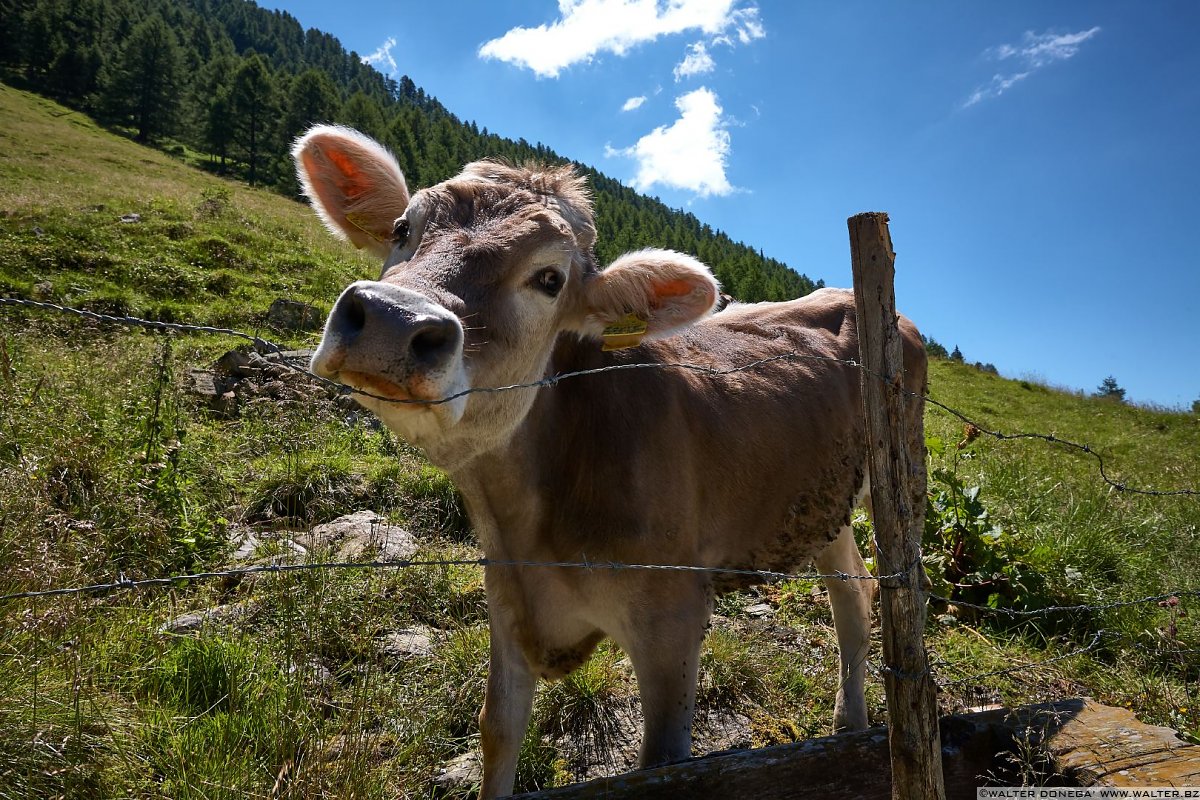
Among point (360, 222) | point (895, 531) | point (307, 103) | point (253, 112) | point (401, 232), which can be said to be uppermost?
point (307, 103)

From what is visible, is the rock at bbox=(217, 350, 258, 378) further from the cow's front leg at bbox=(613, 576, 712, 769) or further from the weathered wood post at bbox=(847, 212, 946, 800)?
the weathered wood post at bbox=(847, 212, 946, 800)

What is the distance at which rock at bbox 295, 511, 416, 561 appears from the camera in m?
4.96

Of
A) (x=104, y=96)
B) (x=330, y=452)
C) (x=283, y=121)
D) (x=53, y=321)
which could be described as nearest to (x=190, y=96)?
(x=104, y=96)

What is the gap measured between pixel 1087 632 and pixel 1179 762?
332 centimetres

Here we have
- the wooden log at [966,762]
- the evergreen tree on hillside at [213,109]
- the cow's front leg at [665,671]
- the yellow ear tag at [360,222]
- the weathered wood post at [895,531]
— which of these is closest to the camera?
the weathered wood post at [895,531]

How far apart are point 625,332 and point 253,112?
87668 millimetres

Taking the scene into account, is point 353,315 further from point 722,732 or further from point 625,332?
point 722,732

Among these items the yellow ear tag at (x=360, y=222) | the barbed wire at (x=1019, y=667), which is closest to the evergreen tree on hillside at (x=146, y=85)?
the yellow ear tag at (x=360, y=222)

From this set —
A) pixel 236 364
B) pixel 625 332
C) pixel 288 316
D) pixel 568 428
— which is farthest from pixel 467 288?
pixel 288 316

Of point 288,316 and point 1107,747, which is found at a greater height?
point 288,316

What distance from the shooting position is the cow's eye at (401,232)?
2.82 m

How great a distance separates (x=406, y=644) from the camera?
439 centimetres

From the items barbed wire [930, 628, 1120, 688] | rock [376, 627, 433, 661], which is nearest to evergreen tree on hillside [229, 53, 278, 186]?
rock [376, 627, 433, 661]

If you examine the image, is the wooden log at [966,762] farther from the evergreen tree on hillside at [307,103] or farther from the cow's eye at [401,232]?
the evergreen tree on hillside at [307,103]
